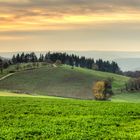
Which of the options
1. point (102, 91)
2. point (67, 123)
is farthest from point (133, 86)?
point (67, 123)

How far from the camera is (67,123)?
1441 inches

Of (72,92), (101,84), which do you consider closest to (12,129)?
(101,84)

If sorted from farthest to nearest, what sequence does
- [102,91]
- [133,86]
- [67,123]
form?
[133,86], [102,91], [67,123]

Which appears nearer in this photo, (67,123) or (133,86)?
(67,123)

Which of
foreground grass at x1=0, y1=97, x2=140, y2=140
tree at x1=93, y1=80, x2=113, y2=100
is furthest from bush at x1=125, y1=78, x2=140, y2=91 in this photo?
foreground grass at x1=0, y1=97, x2=140, y2=140

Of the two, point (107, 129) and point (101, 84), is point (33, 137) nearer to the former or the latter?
point (107, 129)

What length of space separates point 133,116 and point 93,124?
7.44 meters

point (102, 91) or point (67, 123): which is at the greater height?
point (67, 123)

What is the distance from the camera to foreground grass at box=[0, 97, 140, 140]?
31312 millimetres

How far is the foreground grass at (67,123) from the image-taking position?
31.3 metres

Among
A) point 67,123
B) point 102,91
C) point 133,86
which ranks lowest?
point 133,86

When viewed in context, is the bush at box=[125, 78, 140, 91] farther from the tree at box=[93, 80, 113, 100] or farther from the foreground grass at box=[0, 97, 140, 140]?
the foreground grass at box=[0, 97, 140, 140]

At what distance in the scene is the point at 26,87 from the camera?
192m

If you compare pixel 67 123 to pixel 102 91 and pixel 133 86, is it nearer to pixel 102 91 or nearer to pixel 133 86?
pixel 102 91
